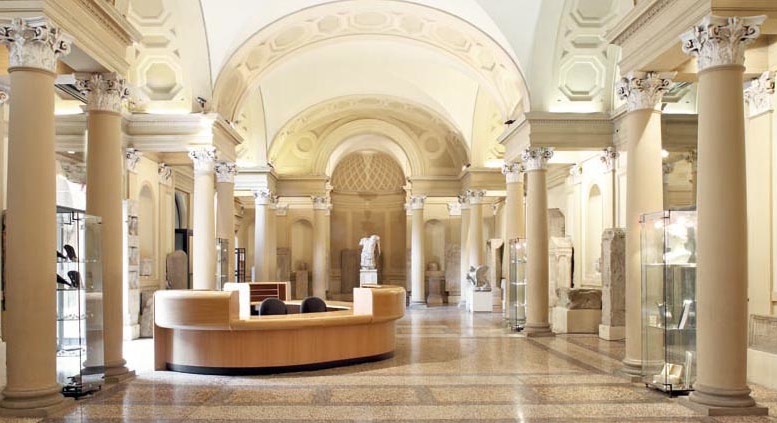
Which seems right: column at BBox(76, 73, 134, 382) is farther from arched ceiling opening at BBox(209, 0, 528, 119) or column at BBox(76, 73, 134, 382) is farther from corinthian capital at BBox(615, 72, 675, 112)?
corinthian capital at BBox(615, 72, 675, 112)

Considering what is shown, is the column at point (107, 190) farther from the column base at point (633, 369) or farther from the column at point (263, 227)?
the column at point (263, 227)

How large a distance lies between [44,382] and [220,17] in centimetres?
945

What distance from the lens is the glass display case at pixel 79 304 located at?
27.9 ft

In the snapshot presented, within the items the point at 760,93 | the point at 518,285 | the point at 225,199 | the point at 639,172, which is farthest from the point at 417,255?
the point at 639,172

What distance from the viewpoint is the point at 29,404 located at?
24.5 ft

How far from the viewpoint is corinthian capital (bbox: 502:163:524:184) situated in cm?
1750

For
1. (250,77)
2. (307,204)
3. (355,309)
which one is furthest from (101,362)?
(307,204)

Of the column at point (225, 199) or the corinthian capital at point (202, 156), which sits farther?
the column at point (225, 199)

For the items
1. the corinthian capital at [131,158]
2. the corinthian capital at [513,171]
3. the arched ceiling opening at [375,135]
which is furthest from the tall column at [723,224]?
the arched ceiling opening at [375,135]

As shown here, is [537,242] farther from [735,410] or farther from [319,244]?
[319,244]

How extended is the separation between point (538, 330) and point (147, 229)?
32.2ft

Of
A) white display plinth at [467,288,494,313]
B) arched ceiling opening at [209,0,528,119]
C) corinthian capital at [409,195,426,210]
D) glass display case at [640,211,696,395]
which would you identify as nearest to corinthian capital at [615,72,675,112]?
glass display case at [640,211,696,395]

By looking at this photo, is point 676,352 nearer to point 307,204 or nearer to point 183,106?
point 183,106

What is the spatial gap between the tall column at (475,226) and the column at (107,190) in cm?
1606
